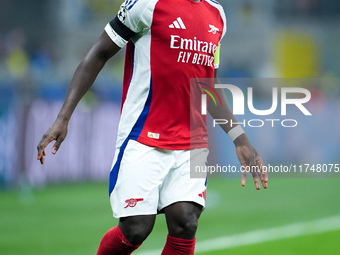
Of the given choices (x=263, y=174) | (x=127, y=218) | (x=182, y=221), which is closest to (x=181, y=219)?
(x=182, y=221)

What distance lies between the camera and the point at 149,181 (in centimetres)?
405

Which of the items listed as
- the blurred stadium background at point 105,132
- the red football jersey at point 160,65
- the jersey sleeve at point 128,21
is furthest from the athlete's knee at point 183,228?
the blurred stadium background at point 105,132

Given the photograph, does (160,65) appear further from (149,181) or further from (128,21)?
(149,181)

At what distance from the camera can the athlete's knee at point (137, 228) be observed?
4012 mm

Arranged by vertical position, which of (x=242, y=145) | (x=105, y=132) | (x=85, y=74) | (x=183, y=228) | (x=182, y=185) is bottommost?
(x=105, y=132)

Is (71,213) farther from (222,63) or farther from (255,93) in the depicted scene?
(222,63)

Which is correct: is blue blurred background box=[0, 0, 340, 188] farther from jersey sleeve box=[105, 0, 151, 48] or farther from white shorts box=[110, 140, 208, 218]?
jersey sleeve box=[105, 0, 151, 48]

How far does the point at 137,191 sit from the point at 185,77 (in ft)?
2.53

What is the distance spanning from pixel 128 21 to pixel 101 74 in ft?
38.0

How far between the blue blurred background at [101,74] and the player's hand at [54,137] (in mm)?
7041

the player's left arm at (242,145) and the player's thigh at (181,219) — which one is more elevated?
the player's left arm at (242,145)

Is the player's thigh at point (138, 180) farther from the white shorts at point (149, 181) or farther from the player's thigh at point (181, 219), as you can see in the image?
the player's thigh at point (181, 219)

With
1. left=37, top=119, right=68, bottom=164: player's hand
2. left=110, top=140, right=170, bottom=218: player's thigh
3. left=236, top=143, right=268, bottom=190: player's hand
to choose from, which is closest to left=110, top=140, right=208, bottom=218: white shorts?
left=110, top=140, right=170, bottom=218: player's thigh

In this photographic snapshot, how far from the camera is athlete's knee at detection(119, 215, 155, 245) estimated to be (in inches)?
158
